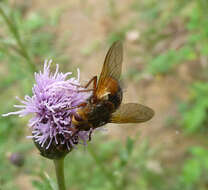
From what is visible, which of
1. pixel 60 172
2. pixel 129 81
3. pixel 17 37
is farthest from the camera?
pixel 129 81

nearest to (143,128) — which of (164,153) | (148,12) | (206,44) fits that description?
(164,153)

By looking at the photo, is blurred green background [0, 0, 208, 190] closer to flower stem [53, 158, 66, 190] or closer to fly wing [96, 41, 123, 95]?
flower stem [53, 158, 66, 190]

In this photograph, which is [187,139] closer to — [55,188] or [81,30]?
[55,188]

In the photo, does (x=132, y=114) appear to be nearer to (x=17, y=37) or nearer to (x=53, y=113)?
(x=53, y=113)

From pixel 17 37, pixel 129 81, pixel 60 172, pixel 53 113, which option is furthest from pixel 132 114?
pixel 129 81

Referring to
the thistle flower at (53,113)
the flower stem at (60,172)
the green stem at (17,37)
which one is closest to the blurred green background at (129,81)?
the green stem at (17,37)

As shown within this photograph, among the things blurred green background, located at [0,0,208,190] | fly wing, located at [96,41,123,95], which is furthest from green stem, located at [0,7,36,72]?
fly wing, located at [96,41,123,95]
